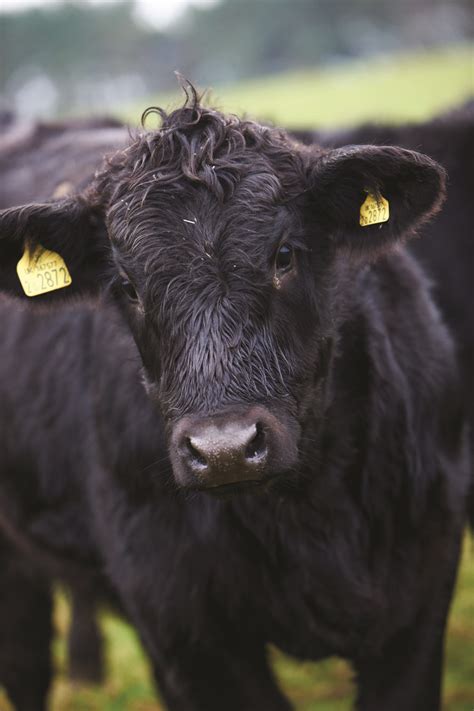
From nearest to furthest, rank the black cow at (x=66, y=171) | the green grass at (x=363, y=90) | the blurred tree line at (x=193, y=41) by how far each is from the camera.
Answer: the black cow at (x=66, y=171), the green grass at (x=363, y=90), the blurred tree line at (x=193, y=41)

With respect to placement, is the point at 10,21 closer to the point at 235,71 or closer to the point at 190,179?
the point at 235,71

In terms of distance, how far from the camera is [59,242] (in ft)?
10.8

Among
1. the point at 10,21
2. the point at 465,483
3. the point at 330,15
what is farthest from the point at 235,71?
the point at 465,483

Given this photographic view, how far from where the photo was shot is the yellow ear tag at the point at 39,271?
3.29m

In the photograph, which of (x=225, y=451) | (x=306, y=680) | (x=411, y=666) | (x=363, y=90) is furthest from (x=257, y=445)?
(x=363, y=90)

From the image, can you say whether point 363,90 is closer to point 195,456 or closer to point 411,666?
point 411,666

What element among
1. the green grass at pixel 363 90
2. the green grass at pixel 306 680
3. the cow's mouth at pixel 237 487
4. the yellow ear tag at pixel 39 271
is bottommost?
the green grass at pixel 306 680

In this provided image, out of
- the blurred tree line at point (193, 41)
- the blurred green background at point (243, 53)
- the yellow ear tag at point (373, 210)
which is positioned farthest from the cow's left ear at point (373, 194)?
the blurred tree line at point (193, 41)

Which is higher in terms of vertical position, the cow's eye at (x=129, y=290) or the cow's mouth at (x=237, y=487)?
the cow's eye at (x=129, y=290)

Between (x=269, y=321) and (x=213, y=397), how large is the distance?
1.00ft

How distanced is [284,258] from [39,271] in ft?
2.72

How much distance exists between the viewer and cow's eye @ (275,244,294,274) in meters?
2.95

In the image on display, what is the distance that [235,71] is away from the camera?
2117 inches

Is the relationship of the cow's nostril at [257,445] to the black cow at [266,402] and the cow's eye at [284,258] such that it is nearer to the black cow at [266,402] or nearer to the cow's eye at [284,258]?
the black cow at [266,402]
